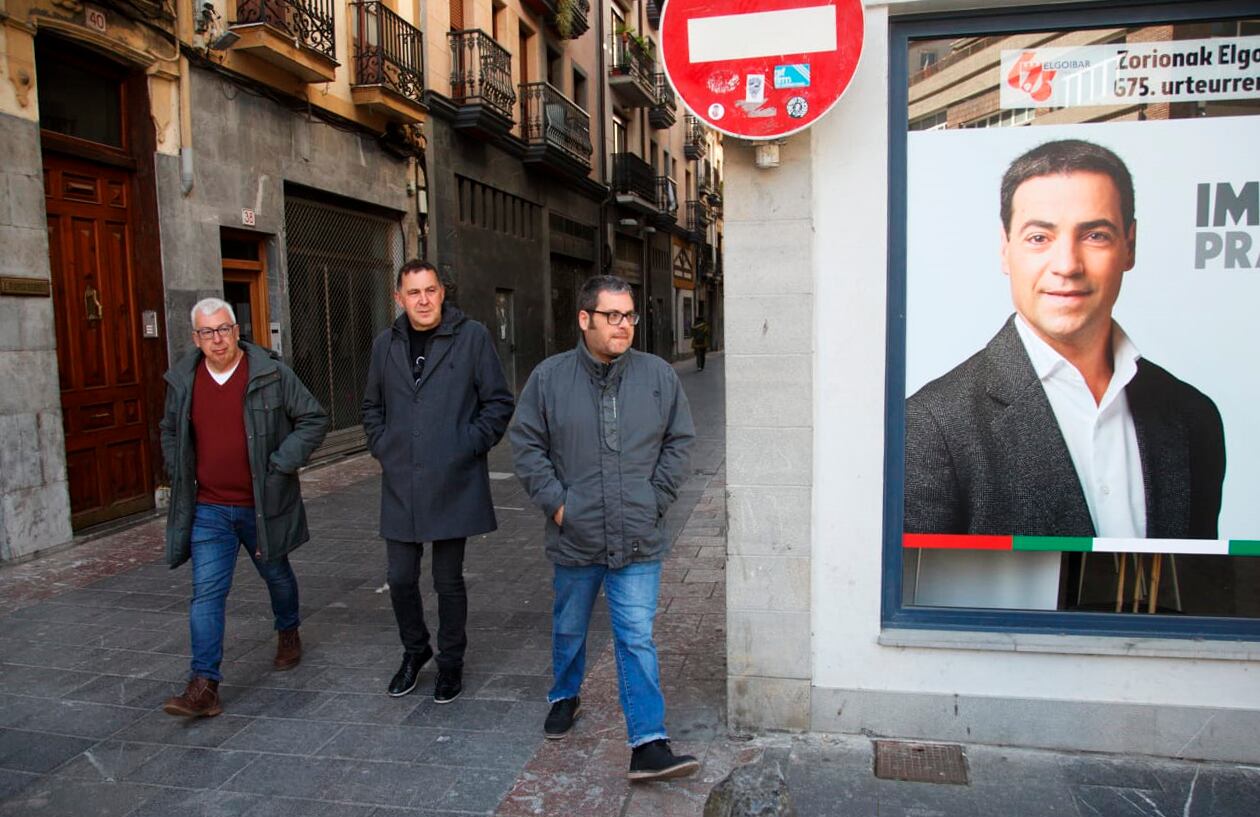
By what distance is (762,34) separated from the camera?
10.5 ft

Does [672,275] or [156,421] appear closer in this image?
[156,421]

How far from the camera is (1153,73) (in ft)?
10.8

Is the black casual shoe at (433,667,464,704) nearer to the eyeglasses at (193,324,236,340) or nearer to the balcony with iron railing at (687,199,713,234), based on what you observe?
the eyeglasses at (193,324,236,340)

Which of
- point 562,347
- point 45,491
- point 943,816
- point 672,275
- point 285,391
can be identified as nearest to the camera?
point 943,816

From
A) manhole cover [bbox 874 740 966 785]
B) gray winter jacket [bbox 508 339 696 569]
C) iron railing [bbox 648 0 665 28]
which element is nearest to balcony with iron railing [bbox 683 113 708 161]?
iron railing [bbox 648 0 665 28]

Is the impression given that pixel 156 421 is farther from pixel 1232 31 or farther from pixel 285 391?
pixel 1232 31

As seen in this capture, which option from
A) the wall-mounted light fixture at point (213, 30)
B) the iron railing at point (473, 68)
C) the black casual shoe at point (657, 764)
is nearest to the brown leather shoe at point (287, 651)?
the black casual shoe at point (657, 764)

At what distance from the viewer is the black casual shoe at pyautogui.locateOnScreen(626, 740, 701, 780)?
323 cm

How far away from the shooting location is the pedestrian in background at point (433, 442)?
394 centimetres

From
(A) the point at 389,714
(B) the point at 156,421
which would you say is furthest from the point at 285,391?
(B) the point at 156,421

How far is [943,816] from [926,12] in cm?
289

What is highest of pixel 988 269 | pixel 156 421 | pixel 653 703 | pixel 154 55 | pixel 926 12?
pixel 154 55

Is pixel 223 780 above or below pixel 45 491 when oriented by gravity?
below

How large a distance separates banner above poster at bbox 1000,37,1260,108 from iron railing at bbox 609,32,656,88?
22444mm
